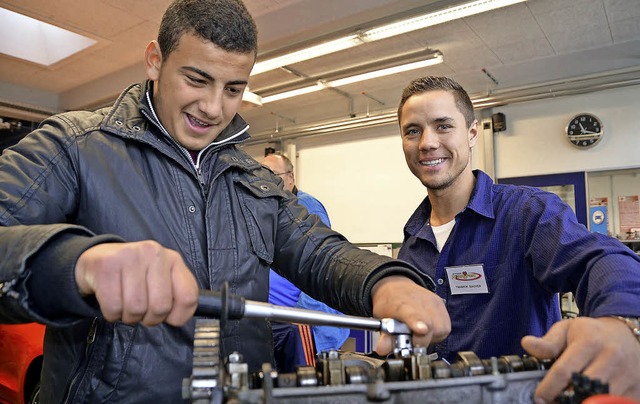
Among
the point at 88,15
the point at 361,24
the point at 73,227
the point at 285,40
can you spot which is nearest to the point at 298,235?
the point at 73,227

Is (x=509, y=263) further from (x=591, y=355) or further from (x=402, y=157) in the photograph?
(x=402, y=157)

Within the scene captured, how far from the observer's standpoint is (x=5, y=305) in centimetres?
83

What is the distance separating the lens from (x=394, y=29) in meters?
4.39

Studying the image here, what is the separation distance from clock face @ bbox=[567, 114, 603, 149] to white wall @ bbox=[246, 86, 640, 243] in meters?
0.09

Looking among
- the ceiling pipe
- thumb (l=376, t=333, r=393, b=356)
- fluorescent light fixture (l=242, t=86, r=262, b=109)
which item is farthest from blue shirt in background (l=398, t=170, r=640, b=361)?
fluorescent light fixture (l=242, t=86, r=262, b=109)

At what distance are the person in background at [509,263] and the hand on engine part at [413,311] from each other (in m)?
0.18

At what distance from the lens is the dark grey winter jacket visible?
2.75ft

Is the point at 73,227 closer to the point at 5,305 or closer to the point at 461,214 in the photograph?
the point at 5,305

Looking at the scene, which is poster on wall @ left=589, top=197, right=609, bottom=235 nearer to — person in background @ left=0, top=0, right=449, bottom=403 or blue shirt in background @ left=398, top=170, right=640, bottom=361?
blue shirt in background @ left=398, top=170, right=640, bottom=361

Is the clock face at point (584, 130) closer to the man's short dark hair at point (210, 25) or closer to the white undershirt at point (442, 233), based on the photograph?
the white undershirt at point (442, 233)

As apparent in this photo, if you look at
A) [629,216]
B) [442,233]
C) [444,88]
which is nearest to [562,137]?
[629,216]

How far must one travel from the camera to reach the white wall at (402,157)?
17.4 feet

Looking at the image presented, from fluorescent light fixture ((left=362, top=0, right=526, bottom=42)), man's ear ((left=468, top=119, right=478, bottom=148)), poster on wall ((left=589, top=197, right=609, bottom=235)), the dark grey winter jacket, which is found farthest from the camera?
poster on wall ((left=589, top=197, right=609, bottom=235))

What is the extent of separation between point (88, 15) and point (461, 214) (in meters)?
4.74
